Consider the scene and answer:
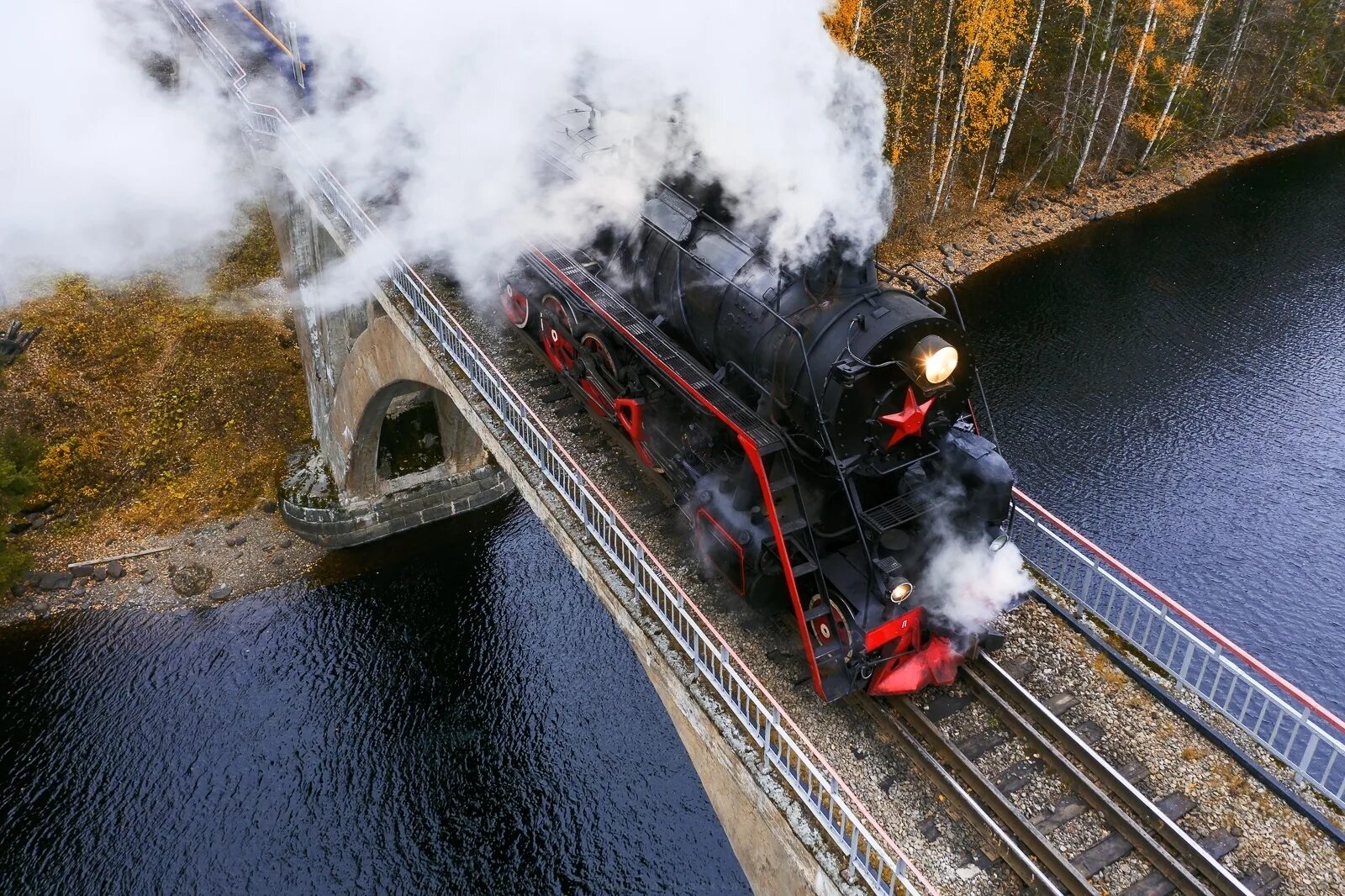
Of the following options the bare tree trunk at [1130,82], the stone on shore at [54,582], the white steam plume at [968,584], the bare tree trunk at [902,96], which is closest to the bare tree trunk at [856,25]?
the bare tree trunk at [902,96]

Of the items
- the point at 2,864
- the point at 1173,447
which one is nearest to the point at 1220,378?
the point at 1173,447

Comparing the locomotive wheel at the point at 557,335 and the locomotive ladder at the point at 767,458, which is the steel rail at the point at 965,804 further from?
the locomotive wheel at the point at 557,335

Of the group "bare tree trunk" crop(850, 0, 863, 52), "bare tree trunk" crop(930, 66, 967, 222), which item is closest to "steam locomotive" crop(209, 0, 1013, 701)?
"bare tree trunk" crop(850, 0, 863, 52)

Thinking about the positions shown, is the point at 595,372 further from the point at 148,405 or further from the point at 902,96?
the point at 148,405

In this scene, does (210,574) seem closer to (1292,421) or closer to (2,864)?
(2,864)

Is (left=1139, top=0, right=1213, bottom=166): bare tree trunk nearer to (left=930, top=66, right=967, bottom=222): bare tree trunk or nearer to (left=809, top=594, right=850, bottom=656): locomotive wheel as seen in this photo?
(left=930, top=66, right=967, bottom=222): bare tree trunk
